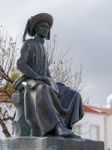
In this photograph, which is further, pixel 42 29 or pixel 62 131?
pixel 42 29

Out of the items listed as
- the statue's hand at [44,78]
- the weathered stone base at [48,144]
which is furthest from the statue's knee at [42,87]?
the weathered stone base at [48,144]

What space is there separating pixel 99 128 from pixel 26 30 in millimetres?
30255

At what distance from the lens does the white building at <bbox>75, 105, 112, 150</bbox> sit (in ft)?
121

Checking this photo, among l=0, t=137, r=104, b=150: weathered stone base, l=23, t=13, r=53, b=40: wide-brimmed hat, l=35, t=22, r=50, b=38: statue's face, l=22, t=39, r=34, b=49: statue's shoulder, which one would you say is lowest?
l=0, t=137, r=104, b=150: weathered stone base

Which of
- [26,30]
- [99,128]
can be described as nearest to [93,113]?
[99,128]

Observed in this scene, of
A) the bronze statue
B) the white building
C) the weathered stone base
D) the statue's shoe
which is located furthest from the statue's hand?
the white building

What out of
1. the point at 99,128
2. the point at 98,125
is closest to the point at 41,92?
the point at 98,125

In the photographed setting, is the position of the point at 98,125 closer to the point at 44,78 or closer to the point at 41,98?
the point at 44,78

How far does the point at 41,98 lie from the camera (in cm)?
817

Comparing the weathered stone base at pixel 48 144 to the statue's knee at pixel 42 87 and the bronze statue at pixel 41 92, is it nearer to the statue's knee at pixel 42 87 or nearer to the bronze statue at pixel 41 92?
A: the bronze statue at pixel 41 92

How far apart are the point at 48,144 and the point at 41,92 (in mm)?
877

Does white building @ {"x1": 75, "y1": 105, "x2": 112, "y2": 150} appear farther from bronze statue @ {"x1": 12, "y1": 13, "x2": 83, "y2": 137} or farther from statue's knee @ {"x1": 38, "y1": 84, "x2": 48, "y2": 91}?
statue's knee @ {"x1": 38, "y1": 84, "x2": 48, "y2": 91}

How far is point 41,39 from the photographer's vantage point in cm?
912

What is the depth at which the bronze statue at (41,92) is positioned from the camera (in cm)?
817
